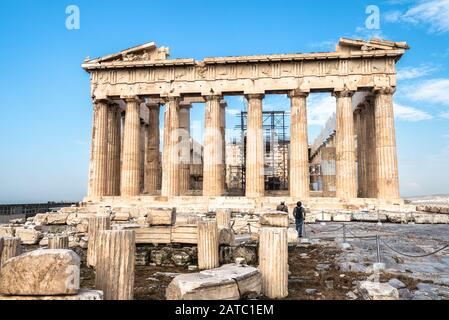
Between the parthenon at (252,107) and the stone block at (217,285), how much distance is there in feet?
55.8

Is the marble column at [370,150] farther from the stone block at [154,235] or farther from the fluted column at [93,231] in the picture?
the fluted column at [93,231]

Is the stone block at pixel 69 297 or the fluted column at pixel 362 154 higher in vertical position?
the fluted column at pixel 362 154

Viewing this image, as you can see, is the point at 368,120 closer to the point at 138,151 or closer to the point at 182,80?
the point at 182,80

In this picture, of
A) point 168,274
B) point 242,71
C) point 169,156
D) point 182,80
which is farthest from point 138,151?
point 168,274

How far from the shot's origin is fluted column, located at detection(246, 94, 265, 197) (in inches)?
893

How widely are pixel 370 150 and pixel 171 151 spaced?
13753 mm

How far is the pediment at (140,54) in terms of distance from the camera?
24672 millimetres

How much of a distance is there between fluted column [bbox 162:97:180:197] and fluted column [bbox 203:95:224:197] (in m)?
2.05

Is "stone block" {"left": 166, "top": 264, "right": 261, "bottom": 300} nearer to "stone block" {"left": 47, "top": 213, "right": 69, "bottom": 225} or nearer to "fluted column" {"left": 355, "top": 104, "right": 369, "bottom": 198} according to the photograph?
"stone block" {"left": 47, "top": 213, "right": 69, "bottom": 225}

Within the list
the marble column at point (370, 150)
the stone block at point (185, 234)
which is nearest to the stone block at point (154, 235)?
the stone block at point (185, 234)

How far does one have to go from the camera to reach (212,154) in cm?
2322

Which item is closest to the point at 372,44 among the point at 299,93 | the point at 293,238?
the point at 299,93

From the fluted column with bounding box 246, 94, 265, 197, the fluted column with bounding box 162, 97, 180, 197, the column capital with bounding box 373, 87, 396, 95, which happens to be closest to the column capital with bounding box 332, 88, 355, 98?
the column capital with bounding box 373, 87, 396, 95

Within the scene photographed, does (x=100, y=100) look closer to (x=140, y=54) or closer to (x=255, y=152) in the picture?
(x=140, y=54)
